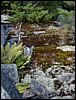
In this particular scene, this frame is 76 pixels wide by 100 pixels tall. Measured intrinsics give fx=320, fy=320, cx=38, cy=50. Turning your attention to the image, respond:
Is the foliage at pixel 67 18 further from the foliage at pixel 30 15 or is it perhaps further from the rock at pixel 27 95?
the rock at pixel 27 95

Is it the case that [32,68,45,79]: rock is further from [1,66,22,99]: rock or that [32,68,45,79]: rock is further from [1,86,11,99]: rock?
[1,86,11,99]: rock

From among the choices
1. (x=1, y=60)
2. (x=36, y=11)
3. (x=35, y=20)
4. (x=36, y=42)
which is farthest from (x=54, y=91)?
(x=36, y=11)

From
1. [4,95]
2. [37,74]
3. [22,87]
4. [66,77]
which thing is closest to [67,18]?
[37,74]

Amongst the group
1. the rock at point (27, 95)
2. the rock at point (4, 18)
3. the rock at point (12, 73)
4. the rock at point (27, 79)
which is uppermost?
the rock at point (4, 18)

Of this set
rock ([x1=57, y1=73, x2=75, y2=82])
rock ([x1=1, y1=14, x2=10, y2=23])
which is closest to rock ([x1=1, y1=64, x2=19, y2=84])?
rock ([x1=57, y1=73, x2=75, y2=82])

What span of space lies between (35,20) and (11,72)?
4.84m

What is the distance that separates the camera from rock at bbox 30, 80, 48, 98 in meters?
5.65

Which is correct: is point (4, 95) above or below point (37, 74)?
above

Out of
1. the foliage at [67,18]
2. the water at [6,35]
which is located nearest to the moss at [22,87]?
the water at [6,35]

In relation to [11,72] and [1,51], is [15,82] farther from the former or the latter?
[1,51]

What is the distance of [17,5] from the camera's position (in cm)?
1177

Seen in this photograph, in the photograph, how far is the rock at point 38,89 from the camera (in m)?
5.65

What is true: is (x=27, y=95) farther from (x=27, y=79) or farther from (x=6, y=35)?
(x=6, y=35)

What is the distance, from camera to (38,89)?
5.67 m
